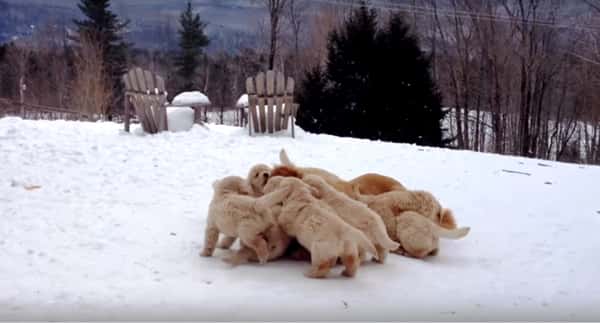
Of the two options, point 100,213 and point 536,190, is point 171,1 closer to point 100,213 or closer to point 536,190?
point 100,213

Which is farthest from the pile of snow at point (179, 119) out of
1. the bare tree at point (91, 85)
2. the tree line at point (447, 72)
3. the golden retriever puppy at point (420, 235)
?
the golden retriever puppy at point (420, 235)

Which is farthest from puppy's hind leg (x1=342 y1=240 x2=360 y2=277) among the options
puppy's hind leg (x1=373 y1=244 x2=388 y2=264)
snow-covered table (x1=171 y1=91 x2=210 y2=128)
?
snow-covered table (x1=171 y1=91 x2=210 y2=128)

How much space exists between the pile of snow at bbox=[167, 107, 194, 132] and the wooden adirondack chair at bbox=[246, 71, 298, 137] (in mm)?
1044

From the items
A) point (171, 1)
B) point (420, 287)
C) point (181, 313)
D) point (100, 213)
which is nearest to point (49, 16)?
point (171, 1)

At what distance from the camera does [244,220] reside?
315cm

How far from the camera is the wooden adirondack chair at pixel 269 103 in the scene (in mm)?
9695

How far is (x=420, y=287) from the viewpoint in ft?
9.39

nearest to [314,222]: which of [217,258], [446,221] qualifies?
[217,258]

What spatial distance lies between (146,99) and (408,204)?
22.2ft

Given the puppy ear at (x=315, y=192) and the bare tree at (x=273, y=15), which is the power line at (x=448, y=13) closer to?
the bare tree at (x=273, y=15)

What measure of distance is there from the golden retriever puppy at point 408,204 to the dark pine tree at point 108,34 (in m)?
2.35

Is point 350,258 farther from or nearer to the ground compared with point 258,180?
nearer to the ground

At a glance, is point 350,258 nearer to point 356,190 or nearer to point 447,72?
point 356,190

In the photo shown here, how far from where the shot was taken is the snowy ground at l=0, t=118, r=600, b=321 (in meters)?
2.34
